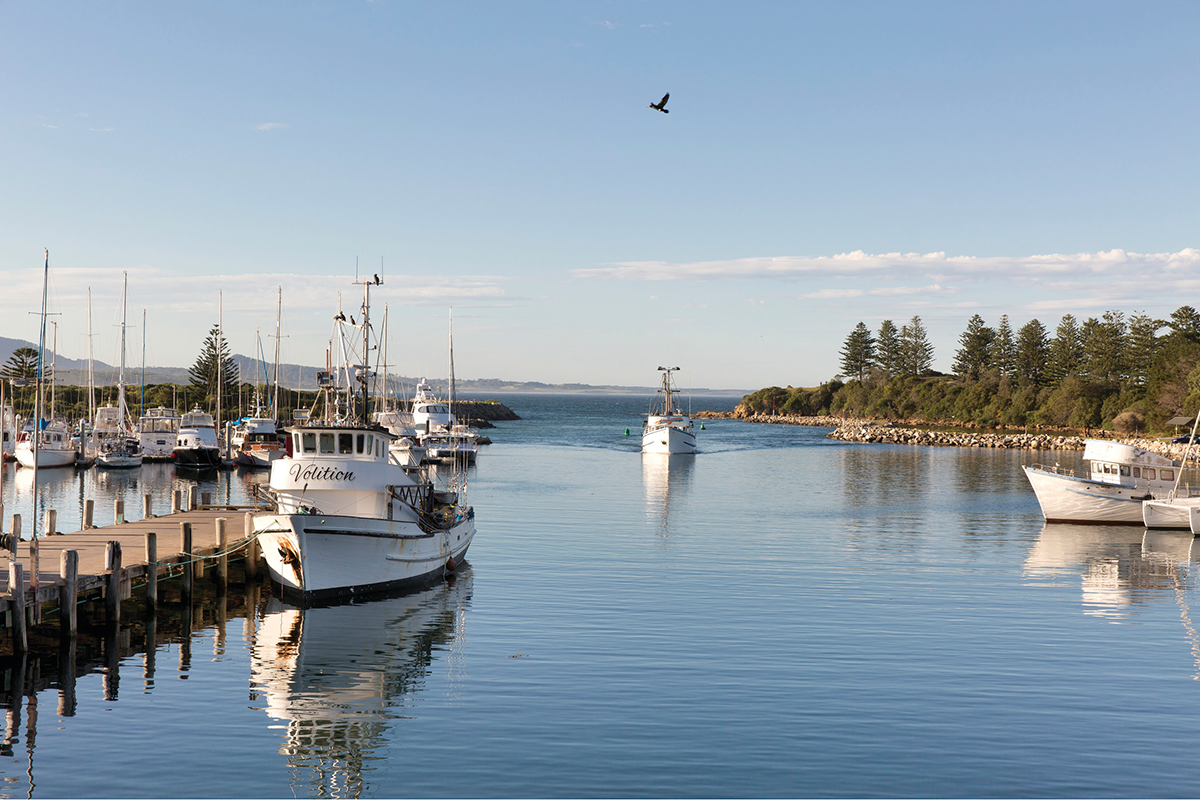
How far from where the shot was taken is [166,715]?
19.4 meters

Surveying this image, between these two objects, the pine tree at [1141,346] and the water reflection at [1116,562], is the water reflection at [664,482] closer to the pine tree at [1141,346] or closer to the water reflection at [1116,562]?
the water reflection at [1116,562]

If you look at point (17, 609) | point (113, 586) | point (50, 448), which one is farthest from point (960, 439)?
point (17, 609)

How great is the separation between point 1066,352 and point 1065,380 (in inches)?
582

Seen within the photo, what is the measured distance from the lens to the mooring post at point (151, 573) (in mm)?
27531

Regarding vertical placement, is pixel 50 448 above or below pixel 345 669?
above

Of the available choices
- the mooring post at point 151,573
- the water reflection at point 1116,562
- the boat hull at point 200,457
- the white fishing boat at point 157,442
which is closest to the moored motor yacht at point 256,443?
the boat hull at point 200,457

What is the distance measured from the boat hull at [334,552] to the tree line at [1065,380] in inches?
4402

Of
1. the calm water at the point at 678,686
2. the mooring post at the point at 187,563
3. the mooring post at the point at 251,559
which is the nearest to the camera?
the calm water at the point at 678,686

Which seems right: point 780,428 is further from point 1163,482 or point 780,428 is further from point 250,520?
point 250,520

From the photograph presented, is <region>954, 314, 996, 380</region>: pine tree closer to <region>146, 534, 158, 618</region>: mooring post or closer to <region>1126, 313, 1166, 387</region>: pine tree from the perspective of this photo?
<region>1126, 313, 1166, 387</region>: pine tree

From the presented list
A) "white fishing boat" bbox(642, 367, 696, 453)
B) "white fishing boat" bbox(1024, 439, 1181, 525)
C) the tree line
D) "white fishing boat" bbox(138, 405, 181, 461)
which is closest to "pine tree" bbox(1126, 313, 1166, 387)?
the tree line

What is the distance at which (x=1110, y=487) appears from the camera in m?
52.7

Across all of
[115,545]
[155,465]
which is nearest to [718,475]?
[155,465]

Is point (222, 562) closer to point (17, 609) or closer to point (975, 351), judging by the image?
point (17, 609)
